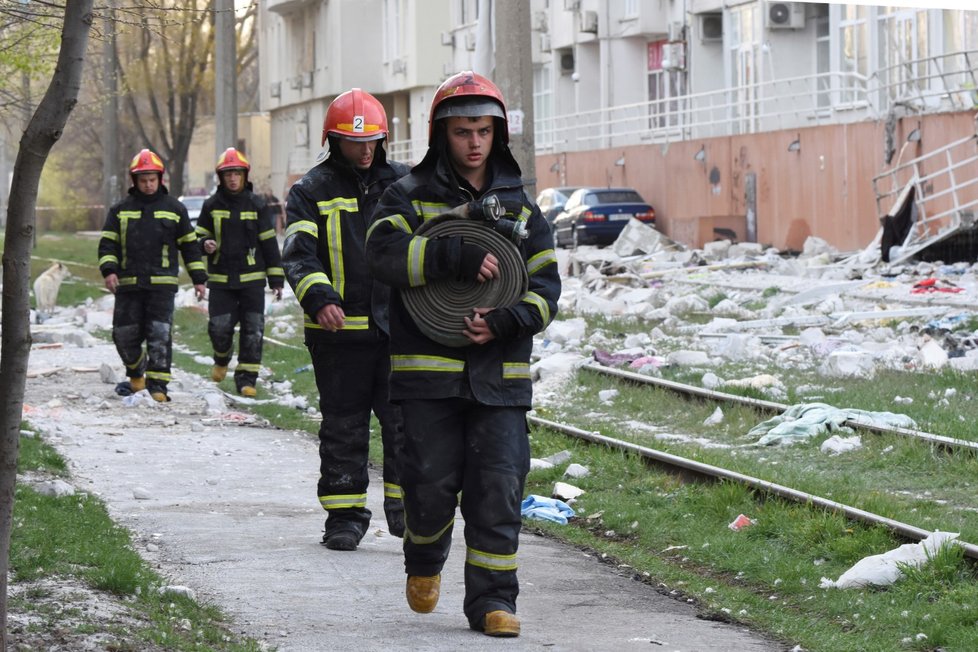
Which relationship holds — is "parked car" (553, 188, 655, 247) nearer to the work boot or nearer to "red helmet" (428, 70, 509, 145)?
the work boot

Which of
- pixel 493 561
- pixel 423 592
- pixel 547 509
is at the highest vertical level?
pixel 493 561

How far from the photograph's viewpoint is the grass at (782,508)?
6.43 meters

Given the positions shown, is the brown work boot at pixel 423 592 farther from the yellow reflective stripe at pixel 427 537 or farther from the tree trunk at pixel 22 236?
the tree trunk at pixel 22 236

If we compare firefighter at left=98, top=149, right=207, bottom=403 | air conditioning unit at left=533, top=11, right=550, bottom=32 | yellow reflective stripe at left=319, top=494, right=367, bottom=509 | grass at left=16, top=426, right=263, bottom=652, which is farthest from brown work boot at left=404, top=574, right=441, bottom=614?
air conditioning unit at left=533, top=11, right=550, bottom=32

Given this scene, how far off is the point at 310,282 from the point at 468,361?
1.75 metres

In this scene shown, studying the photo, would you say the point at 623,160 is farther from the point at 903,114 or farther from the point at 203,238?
the point at 203,238

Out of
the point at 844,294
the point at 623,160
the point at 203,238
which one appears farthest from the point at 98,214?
the point at 203,238

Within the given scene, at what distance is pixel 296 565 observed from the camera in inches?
291

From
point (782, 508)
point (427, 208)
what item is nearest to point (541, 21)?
point (782, 508)

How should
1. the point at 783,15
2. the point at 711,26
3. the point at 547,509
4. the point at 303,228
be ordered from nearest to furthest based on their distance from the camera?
the point at 303,228 < the point at 547,509 < the point at 783,15 < the point at 711,26

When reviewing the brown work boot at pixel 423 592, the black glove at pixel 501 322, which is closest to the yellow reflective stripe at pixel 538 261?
the black glove at pixel 501 322

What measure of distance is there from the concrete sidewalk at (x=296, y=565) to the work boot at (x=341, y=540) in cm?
8

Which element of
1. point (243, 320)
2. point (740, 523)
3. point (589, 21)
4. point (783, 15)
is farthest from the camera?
point (589, 21)

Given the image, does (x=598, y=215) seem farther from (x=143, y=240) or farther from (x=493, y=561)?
(x=493, y=561)
